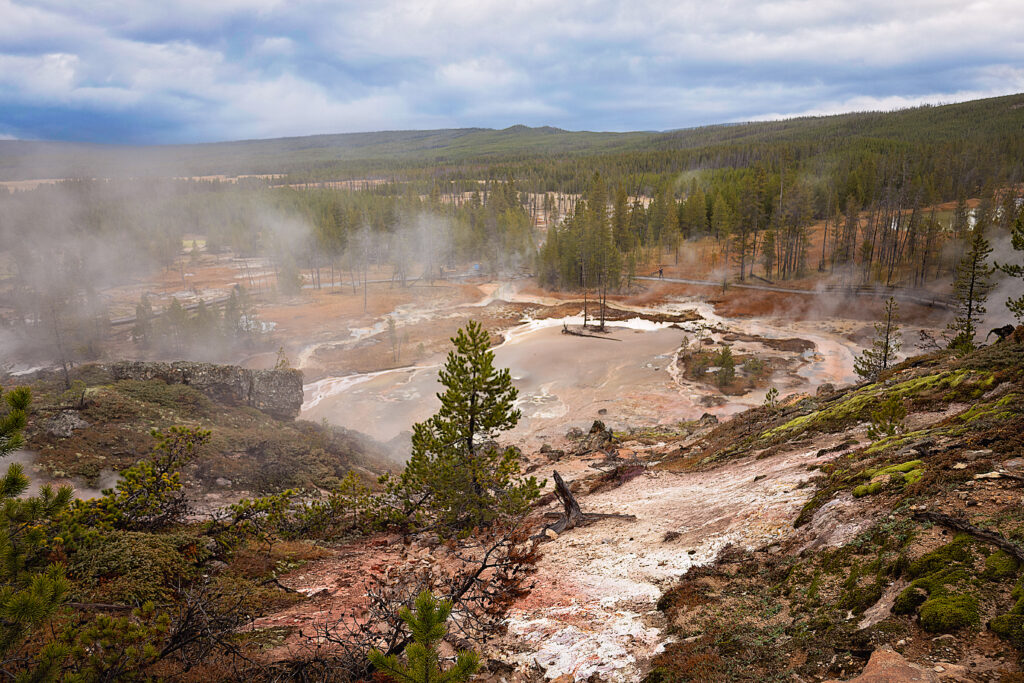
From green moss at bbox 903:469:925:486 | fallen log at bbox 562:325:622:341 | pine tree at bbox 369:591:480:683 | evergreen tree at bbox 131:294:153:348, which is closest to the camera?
pine tree at bbox 369:591:480:683

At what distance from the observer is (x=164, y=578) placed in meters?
9.10

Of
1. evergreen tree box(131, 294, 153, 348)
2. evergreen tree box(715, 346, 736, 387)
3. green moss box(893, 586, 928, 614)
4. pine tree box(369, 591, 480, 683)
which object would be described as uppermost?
pine tree box(369, 591, 480, 683)

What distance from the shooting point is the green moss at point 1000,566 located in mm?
5773

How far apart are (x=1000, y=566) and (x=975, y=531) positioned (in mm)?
784

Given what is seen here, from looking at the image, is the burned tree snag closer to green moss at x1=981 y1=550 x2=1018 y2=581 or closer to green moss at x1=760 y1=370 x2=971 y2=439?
green moss at x1=760 y1=370 x2=971 y2=439

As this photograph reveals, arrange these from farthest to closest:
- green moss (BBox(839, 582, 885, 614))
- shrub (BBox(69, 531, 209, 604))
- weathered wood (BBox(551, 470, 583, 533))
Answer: weathered wood (BBox(551, 470, 583, 533)) → shrub (BBox(69, 531, 209, 604)) → green moss (BBox(839, 582, 885, 614))

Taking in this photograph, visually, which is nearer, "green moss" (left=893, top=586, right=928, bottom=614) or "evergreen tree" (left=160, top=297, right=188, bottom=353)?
"green moss" (left=893, top=586, right=928, bottom=614)

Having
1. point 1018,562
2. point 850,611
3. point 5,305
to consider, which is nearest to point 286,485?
point 850,611

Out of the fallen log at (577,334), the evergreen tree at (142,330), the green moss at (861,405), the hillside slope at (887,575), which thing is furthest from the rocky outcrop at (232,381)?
the fallen log at (577,334)

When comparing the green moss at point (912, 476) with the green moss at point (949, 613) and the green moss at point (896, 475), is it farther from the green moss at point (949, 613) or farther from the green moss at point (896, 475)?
the green moss at point (949, 613)

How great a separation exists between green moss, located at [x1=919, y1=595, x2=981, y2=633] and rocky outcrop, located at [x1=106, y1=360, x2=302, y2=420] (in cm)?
2577

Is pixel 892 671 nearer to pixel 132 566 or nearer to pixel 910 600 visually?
pixel 910 600

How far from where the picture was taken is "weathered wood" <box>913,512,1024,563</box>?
590 centimetres

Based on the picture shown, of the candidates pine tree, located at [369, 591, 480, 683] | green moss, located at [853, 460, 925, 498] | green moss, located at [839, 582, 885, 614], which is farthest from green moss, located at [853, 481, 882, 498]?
pine tree, located at [369, 591, 480, 683]
